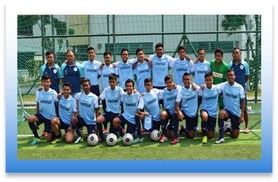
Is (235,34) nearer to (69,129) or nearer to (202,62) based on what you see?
(202,62)

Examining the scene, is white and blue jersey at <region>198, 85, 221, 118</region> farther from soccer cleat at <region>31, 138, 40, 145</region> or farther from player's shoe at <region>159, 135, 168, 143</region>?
soccer cleat at <region>31, 138, 40, 145</region>

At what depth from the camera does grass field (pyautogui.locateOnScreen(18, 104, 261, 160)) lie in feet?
18.2

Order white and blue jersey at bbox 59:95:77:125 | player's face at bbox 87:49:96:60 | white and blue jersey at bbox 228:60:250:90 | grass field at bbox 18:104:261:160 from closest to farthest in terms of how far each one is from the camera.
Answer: grass field at bbox 18:104:261:160, white and blue jersey at bbox 59:95:77:125, white and blue jersey at bbox 228:60:250:90, player's face at bbox 87:49:96:60

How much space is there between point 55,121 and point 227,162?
6.84 feet

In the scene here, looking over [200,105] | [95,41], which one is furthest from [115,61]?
[200,105]

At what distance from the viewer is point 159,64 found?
20.4 feet

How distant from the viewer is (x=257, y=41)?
6.53m

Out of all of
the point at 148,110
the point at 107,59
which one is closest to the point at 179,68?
the point at 148,110

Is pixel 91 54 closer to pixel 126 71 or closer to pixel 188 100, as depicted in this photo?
pixel 126 71

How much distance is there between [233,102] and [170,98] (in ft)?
2.49

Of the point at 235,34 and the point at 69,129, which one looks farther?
the point at 235,34

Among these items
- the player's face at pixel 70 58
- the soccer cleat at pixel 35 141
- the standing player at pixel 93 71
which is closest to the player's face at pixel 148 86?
the standing player at pixel 93 71

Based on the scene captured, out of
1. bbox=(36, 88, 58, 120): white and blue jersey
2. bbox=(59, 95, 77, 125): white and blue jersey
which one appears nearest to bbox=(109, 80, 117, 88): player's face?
bbox=(59, 95, 77, 125): white and blue jersey

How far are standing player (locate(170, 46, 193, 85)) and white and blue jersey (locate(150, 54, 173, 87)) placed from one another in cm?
8
